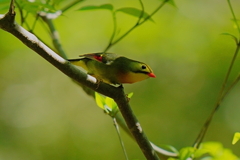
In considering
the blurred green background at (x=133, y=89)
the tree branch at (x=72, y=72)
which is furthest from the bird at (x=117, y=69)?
the blurred green background at (x=133, y=89)

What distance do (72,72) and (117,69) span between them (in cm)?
81

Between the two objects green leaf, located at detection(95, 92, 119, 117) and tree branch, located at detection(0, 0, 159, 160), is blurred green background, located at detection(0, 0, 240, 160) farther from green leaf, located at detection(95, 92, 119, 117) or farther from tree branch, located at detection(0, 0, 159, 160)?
tree branch, located at detection(0, 0, 159, 160)

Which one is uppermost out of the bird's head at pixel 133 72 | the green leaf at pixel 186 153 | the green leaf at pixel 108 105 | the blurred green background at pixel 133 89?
the bird's head at pixel 133 72

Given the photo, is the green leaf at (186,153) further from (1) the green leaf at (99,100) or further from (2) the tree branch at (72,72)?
(1) the green leaf at (99,100)

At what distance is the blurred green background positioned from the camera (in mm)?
6824

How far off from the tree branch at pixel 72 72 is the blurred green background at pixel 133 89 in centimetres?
422

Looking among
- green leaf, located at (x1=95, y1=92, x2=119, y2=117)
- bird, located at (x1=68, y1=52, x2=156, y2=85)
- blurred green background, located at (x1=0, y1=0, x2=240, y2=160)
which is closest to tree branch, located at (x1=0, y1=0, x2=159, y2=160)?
green leaf, located at (x1=95, y1=92, x2=119, y2=117)

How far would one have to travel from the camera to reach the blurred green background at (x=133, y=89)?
22.4ft

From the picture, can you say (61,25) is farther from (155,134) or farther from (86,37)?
(155,134)

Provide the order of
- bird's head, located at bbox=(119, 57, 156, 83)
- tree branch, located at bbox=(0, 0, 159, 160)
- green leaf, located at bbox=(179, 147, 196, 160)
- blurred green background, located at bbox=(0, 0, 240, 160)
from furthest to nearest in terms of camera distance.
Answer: blurred green background, located at bbox=(0, 0, 240, 160) < bird's head, located at bbox=(119, 57, 156, 83) < green leaf, located at bbox=(179, 147, 196, 160) < tree branch, located at bbox=(0, 0, 159, 160)

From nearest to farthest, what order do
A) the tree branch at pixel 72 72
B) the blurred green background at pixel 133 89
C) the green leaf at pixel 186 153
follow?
the tree branch at pixel 72 72, the green leaf at pixel 186 153, the blurred green background at pixel 133 89

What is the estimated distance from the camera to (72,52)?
7.20 m

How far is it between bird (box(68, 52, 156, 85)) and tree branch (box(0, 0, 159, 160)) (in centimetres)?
53

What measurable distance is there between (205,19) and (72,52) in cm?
283
